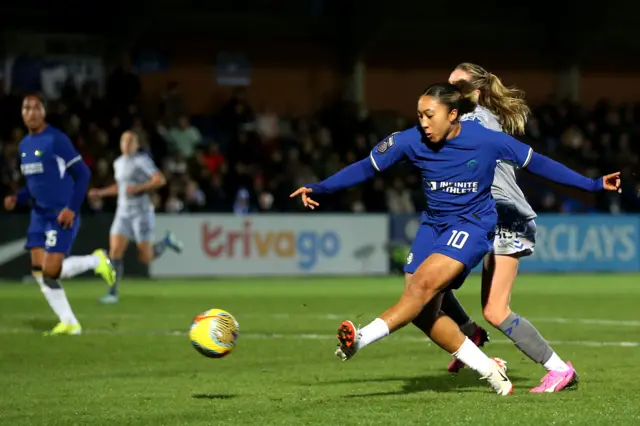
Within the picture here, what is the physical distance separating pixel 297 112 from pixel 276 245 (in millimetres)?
10559

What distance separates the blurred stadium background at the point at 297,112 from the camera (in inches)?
953

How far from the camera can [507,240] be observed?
9.09 m

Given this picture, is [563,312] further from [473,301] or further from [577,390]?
[577,390]

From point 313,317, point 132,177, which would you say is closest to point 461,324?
point 313,317

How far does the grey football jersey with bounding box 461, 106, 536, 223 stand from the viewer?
29.8 ft

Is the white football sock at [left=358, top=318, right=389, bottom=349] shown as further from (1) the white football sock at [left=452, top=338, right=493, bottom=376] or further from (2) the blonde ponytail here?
(2) the blonde ponytail

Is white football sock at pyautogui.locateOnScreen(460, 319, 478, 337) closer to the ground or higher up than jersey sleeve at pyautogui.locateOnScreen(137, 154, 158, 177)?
closer to the ground

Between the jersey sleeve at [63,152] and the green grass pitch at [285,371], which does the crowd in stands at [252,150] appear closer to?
the green grass pitch at [285,371]

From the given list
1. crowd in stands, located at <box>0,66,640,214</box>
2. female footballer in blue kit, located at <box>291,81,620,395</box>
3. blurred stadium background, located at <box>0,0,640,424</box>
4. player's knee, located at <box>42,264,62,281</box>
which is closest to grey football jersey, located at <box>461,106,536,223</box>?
female footballer in blue kit, located at <box>291,81,620,395</box>

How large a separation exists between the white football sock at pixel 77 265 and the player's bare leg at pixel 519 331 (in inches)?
280

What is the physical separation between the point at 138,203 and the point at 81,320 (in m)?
4.76

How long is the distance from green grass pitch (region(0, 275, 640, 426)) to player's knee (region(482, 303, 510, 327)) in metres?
0.47

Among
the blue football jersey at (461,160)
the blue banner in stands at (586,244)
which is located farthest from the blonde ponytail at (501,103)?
the blue banner in stands at (586,244)

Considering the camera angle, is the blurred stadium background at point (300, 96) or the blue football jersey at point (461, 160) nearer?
the blue football jersey at point (461, 160)
